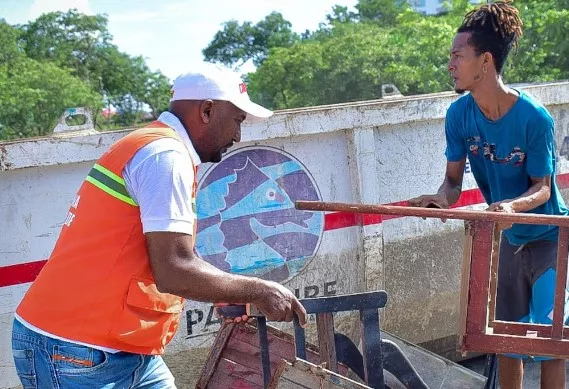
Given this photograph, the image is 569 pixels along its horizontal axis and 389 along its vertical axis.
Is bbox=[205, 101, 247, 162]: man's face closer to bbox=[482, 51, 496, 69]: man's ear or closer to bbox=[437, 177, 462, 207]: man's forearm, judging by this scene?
bbox=[482, 51, 496, 69]: man's ear

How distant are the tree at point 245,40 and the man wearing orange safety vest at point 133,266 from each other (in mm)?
39260

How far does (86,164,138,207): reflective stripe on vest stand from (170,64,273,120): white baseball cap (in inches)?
12.6

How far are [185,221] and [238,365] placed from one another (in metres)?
1.25

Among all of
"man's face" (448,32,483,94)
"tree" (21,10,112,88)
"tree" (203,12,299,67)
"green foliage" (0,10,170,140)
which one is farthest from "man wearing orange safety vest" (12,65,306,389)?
"tree" (203,12,299,67)

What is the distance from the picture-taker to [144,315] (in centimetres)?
223

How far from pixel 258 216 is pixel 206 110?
6.37 feet

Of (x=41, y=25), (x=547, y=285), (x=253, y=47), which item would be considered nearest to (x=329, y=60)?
(x=41, y=25)

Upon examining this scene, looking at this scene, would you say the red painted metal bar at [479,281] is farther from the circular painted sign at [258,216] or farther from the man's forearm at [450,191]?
the circular painted sign at [258,216]

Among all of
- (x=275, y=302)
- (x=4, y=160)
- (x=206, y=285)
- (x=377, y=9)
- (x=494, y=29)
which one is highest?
(x=377, y=9)

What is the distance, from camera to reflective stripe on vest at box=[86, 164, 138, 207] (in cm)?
214

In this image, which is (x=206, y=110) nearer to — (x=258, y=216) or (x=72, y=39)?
(x=258, y=216)

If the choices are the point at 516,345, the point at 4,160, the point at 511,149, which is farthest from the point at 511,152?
the point at 4,160

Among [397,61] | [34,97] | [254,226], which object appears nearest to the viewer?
[254,226]

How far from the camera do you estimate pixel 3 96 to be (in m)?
18.9
